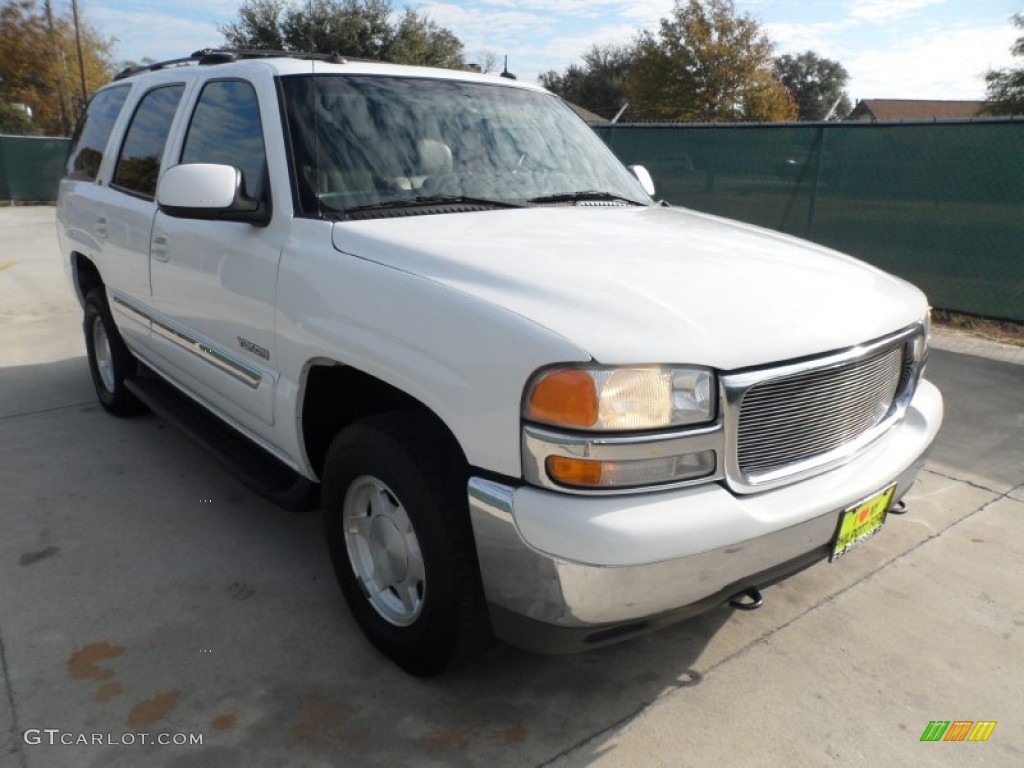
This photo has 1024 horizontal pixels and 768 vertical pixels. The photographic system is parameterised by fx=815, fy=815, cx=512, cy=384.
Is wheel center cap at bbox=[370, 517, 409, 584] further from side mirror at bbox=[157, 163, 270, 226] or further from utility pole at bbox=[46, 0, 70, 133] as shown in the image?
utility pole at bbox=[46, 0, 70, 133]

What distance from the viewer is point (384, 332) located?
7.62ft

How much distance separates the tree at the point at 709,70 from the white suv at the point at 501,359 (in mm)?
35770

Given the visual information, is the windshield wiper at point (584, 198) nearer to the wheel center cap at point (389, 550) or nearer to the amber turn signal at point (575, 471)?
the wheel center cap at point (389, 550)

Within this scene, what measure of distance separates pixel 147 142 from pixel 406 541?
9.08 feet

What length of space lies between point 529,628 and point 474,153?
191cm

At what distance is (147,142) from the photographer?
13.3ft

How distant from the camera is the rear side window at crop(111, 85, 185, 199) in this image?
3855 mm

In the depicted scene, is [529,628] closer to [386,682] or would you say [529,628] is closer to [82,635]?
[386,682]

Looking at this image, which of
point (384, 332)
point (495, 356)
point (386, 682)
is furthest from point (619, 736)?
point (384, 332)

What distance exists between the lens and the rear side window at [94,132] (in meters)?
4.66

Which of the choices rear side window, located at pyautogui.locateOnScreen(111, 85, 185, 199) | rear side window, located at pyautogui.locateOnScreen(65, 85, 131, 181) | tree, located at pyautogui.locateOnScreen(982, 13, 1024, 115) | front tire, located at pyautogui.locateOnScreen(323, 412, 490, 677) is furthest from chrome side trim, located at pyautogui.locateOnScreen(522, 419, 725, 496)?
tree, located at pyautogui.locateOnScreen(982, 13, 1024, 115)

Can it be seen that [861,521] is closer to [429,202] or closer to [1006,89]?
[429,202]

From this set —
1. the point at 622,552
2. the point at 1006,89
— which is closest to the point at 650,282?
the point at 622,552

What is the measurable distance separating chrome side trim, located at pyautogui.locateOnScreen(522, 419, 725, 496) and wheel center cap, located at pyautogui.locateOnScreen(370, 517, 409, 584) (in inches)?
27.4
